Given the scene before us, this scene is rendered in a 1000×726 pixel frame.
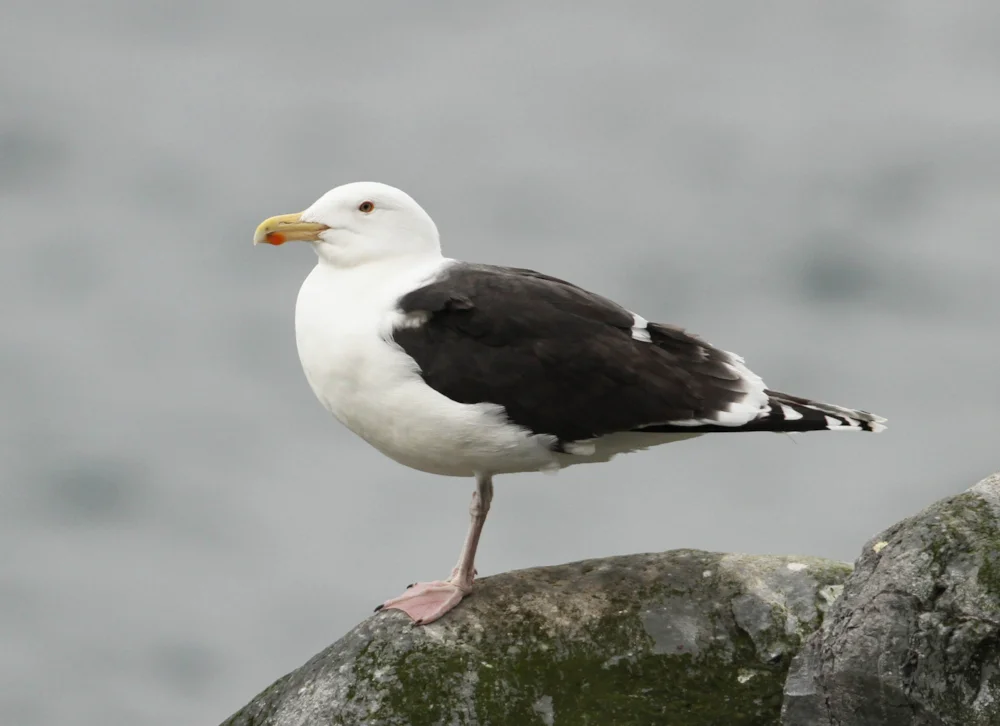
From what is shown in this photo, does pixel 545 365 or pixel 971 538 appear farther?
pixel 545 365

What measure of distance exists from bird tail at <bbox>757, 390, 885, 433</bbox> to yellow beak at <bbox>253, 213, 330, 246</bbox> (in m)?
3.13

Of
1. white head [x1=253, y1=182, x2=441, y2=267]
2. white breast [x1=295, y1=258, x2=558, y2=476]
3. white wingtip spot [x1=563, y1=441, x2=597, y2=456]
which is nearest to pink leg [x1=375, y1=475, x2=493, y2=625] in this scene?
white breast [x1=295, y1=258, x2=558, y2=476]

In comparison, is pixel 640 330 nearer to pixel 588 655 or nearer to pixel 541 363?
pixel 541 363

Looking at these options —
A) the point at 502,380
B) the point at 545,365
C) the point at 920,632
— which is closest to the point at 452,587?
the point at 502,380

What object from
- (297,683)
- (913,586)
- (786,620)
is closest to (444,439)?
(297,683)

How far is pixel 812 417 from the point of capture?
348 inches

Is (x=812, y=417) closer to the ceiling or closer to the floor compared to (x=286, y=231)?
closer to the floor

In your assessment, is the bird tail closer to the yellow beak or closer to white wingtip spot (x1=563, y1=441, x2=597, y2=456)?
white wingtip spot (x1=563, y1=441, x2=597, y2=456)

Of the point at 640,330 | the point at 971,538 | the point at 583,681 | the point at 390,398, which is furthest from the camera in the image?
the point at 640,330

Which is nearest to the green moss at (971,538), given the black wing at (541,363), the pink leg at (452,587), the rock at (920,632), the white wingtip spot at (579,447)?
the rock at (920,632)

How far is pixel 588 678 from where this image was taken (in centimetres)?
825

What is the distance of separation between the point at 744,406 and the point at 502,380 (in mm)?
1545

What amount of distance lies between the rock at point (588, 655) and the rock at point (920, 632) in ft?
3.35

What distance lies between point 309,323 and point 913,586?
13.3ft
